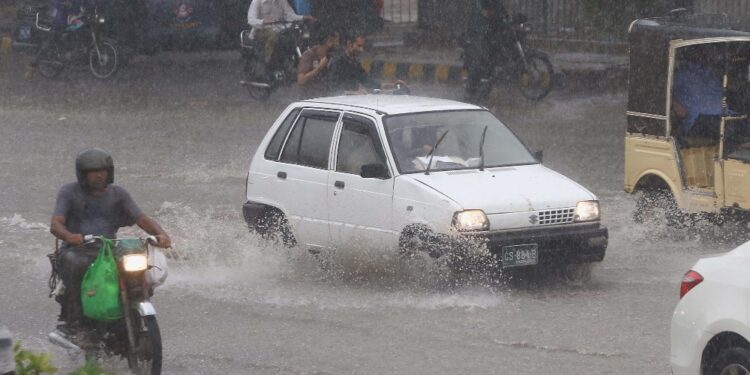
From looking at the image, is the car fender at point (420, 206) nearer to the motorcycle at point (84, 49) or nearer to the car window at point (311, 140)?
the car window at point (311, 140)

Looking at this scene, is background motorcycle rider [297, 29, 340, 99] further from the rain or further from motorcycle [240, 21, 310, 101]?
motorcycle [240, 21, 310, 101]

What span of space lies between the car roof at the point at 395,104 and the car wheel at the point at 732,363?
4956 mm

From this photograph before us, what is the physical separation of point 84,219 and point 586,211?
396 centimetres

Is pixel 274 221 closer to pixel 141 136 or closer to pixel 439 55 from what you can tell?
pixel 141 136

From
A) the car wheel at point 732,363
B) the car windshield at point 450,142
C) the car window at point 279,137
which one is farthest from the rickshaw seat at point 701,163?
the car wheel at point 732,363

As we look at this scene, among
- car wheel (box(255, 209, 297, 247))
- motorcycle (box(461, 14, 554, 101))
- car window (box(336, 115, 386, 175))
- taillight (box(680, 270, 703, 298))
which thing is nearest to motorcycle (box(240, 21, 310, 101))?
motorcycle (box(461, 14, 554, 101))

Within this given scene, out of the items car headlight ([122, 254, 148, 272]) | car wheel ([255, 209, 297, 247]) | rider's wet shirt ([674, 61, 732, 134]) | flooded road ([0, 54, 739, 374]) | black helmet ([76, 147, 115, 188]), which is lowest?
flooded road ([0, 54, 739, 374])

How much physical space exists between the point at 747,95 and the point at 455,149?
3.12 meters

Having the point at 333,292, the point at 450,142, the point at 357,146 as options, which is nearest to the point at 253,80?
the point at 357,146

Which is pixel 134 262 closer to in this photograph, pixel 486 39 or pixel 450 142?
pixel 450 142

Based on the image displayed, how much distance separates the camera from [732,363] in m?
6.91

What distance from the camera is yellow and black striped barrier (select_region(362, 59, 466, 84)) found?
2408 cm

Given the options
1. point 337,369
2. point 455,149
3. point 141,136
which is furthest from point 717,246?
point 141,136

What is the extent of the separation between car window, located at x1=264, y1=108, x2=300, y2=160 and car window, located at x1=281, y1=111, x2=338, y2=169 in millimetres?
73
